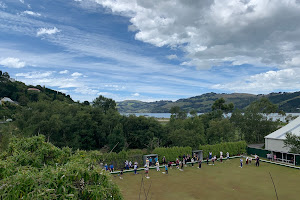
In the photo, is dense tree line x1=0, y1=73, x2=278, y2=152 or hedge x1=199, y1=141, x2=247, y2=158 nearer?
hedge x1=199, y1=141, x2=247, y2=158

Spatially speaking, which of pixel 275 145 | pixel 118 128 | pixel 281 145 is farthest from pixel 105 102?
pixel 281 145

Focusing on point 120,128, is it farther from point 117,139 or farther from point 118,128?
point 117,139

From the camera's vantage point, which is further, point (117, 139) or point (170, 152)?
point (117, 139)

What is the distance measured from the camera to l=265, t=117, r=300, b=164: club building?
90.2 ft

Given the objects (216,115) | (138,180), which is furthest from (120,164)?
(216,115)

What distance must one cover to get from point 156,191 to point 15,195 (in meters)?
13.7

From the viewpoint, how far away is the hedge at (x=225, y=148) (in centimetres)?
2957

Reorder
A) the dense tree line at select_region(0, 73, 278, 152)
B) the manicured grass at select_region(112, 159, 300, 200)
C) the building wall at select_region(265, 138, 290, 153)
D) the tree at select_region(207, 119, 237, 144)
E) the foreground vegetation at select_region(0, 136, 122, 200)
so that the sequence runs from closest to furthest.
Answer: the foreground vegetation at select_region(0, 136, 122, 200), the manicured grass at select_region(112, 159, 300, 200), the building wall at select_region(265, 138, 290, 153), the dense tree line at select_region(0, 73, 278, 152), the tree at select_region(207, 119, 237, 144)

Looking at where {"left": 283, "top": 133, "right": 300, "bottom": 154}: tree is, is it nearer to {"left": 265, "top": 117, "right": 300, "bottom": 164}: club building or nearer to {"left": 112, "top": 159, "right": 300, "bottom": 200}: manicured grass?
{"left": 265, "top": 117, "right": 300, "bottom": 164}: club building

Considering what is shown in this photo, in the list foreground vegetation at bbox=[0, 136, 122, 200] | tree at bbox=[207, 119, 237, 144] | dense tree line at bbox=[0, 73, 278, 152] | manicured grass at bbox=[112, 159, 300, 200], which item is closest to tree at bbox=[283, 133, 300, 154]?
manicured grass at bbox=[112, 159, 300, 200]

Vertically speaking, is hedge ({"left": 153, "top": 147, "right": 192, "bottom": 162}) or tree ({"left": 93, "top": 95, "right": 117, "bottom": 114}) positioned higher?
tree ({"left": 93, "top": 95, "right": 117, "bottom": 114})

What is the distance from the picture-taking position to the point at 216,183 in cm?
1900

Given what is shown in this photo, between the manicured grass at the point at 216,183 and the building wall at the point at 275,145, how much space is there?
4.07 metres

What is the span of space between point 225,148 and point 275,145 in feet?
21.8
